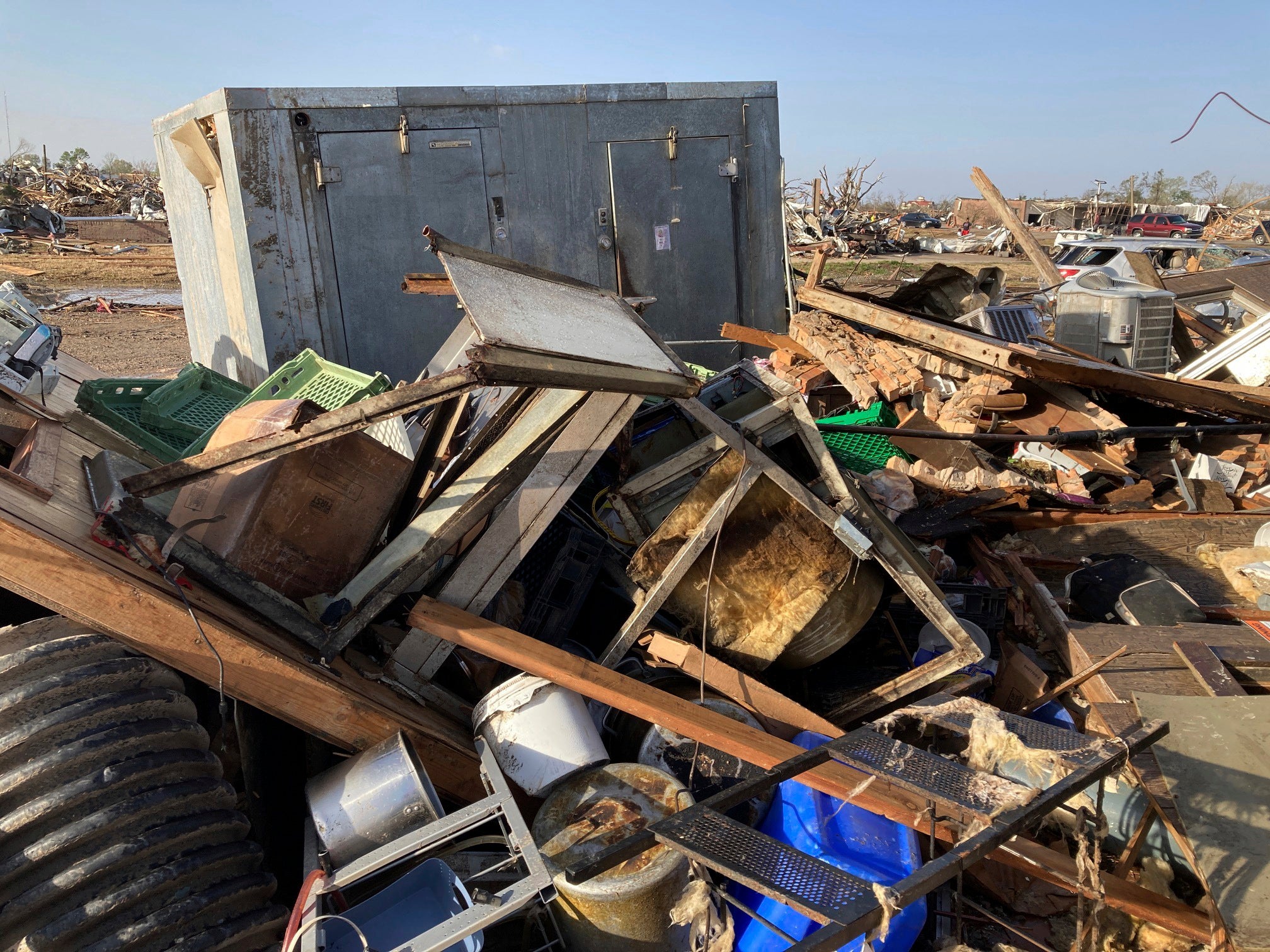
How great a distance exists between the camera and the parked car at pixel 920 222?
30.9 m

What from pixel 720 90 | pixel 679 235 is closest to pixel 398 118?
pixel 679 235

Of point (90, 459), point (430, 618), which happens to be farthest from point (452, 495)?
point (90, 459)

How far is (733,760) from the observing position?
288 centimetres

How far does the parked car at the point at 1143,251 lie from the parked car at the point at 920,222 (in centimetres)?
1573

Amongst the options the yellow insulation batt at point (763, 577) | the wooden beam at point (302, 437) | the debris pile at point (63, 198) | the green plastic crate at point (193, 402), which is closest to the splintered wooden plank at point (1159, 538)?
the yellow insulation batt at point (763, 577)

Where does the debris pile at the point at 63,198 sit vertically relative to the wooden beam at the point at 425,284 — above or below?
above

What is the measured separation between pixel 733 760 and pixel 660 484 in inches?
42.7

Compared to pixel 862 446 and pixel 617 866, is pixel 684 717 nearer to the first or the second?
pixel 617 866

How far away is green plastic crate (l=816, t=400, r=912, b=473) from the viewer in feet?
17.3

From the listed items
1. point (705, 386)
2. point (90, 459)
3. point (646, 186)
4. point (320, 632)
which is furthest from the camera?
point (646, 186)

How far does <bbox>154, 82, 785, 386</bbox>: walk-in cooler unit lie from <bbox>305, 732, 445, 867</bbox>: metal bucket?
14.6 feet

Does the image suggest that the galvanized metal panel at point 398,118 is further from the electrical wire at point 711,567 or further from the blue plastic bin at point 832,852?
the blue plastic bin at point 832,852

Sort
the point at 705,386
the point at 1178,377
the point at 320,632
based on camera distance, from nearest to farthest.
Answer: the point at 320,632, the point at 705,386, the point at 1178,377

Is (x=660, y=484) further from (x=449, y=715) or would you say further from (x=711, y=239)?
(x=711, y=239)
